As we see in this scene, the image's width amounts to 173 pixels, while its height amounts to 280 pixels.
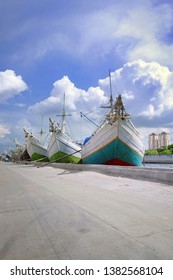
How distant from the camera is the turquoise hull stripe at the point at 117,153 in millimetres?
29281

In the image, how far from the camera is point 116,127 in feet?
95.3

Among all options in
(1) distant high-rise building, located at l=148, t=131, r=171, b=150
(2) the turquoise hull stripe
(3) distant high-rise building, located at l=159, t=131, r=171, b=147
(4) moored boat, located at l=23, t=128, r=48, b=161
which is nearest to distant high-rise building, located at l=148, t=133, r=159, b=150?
(1) distant high-rise building, located at l=148, t=131, r=171, b=150

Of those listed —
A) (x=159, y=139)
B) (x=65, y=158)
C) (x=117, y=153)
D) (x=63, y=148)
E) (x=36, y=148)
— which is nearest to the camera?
(x=117, y=153)

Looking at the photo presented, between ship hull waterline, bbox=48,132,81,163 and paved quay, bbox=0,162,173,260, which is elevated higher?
ship hull waterline, bbox=48,132,81,163

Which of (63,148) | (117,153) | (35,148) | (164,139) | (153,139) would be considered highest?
(153,139)

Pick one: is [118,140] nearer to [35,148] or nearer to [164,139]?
[35,148]

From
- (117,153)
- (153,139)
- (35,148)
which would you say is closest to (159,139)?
(153,139)

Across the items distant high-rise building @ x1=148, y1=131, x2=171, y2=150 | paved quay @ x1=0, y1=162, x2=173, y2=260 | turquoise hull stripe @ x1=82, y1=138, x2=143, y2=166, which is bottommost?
paved quay @ x1=0, y1=162, x2=173, y2=260

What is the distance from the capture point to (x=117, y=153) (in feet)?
96.8

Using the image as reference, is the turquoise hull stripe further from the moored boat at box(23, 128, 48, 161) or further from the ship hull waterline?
the moored boat at box(23, 128, 48, 161)

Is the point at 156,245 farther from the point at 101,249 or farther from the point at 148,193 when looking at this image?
the point at 148,193

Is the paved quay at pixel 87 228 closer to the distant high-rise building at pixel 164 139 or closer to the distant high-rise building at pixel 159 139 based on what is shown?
the distant high-rise building at pixel 159 139

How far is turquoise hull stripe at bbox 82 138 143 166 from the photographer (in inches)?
1153

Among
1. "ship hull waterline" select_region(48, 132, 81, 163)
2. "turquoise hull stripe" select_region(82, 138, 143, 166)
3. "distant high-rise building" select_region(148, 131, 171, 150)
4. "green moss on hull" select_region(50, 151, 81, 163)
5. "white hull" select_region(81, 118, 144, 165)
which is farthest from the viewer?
"distant high-rise building" select_region(148, 131, 171, 150)
